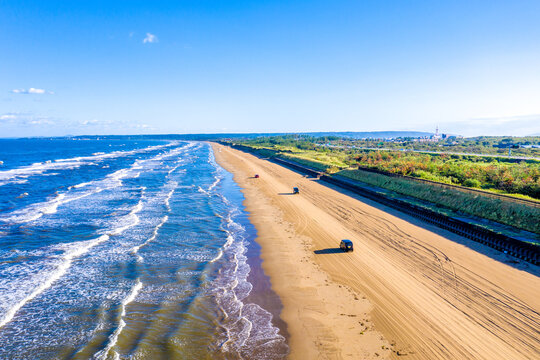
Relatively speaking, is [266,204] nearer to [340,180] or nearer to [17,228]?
[340,180]

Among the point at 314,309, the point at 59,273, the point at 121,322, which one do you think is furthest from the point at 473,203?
the point at 59,273

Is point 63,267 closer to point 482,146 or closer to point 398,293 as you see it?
point 398,293

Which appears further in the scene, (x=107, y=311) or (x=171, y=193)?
(x=171, y=193)

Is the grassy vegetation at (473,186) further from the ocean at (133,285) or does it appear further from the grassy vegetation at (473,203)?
the ocean at (133,285)

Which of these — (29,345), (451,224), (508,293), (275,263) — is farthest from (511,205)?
(29,345)

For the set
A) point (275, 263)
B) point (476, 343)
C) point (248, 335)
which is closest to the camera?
point (476, 343)

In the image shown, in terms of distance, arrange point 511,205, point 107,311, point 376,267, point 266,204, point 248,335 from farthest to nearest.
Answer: point 266,204, point 511,205, point 376,267, point 107,311, point 248,335

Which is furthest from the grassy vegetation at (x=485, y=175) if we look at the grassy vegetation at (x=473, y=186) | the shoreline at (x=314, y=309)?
the shoreline at (x=314, y=309)
